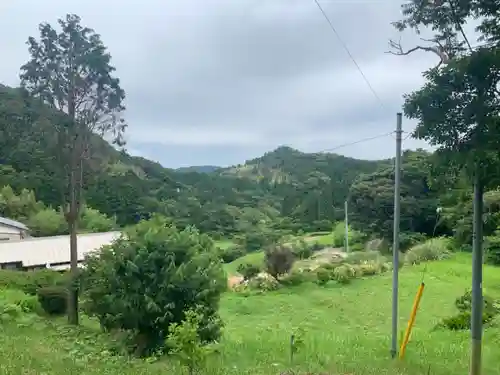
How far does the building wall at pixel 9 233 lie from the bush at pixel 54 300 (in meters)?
19.9

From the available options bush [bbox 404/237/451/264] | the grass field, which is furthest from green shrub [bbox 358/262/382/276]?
bush [bbox 404/237/451/264]

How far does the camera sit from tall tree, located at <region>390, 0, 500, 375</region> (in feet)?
20.5

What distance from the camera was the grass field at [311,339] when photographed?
7.59m

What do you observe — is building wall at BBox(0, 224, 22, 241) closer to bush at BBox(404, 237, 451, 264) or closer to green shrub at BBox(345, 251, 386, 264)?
green shrub at BBox(345, 251, 386, 264)

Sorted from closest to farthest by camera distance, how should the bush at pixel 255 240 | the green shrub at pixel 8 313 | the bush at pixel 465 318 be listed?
the green shrub at pixel 8 313
the bush at pixel 465 318
the bush at pixel 255 240

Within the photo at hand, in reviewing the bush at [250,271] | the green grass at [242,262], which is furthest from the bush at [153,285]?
the green grass at [242,262]

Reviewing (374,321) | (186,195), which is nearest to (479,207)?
(374,321)

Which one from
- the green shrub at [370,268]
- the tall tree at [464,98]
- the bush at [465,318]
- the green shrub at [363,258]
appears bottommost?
the green shrub at [370,268]

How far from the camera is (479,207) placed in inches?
279

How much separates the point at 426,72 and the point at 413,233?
27805mm

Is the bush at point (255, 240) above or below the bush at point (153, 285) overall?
below

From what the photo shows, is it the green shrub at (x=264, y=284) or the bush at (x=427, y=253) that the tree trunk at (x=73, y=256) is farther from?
the bush at (x=427, y=253)

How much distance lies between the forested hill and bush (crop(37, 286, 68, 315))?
39.0 ft

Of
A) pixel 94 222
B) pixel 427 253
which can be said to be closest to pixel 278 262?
pixel 427 253
